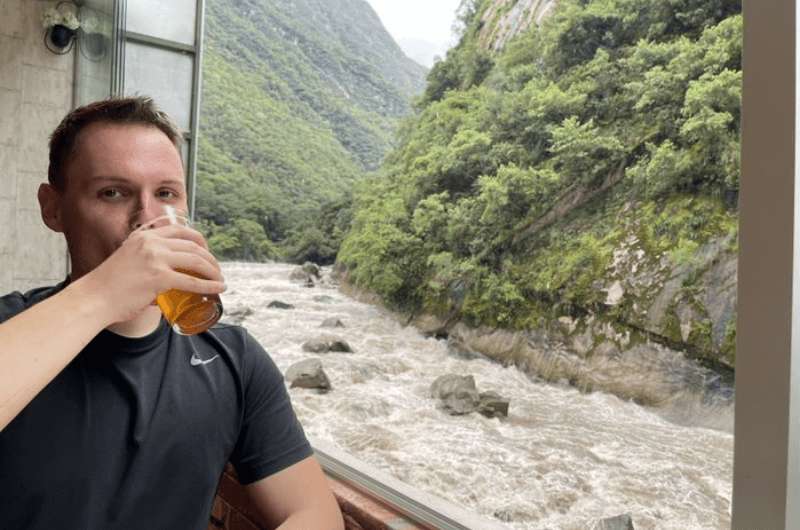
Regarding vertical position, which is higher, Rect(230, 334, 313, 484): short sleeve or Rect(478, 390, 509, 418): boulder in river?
Rect(230, 334, 313, 484): short sleeve

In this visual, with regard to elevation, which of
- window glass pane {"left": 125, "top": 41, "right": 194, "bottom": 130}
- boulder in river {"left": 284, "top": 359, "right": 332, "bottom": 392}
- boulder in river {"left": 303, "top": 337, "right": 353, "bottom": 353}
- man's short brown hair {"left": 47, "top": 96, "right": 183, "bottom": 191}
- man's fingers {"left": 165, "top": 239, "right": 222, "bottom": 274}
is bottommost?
boulder in river {"left": 284, "top": 359, "right": 332, "bottom": 392}

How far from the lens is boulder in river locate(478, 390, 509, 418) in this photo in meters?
2.24

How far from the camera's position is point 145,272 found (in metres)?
0.63

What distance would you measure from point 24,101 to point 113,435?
3.20 meters

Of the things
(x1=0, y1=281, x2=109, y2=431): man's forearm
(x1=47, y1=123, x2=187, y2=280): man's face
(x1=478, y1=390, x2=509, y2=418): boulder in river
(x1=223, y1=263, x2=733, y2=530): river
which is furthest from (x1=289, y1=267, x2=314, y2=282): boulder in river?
(x1=0, y1=281, x2=109, y2=431): man's forearm

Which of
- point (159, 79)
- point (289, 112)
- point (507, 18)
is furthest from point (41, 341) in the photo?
point (289, 112)

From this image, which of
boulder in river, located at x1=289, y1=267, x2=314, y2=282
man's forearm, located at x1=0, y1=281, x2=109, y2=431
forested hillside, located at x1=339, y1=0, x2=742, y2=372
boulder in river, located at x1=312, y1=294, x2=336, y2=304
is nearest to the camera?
man's forearm, located at x1=0, y1=281, x2=109, y2=431

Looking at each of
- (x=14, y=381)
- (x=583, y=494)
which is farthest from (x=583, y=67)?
→ (x=14, y=381)

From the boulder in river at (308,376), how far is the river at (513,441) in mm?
58

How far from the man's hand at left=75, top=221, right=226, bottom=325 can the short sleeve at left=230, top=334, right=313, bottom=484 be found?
0.31m

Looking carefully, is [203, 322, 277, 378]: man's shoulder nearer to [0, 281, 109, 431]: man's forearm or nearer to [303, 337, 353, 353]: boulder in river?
[0, 281, 109, 431]: man's forearm

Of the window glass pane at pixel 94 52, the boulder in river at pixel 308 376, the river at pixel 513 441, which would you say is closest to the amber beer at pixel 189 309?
the river at pixel 513 441

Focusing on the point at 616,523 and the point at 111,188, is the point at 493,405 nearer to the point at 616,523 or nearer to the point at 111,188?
the point at 616,523

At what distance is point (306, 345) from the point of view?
142 inches
